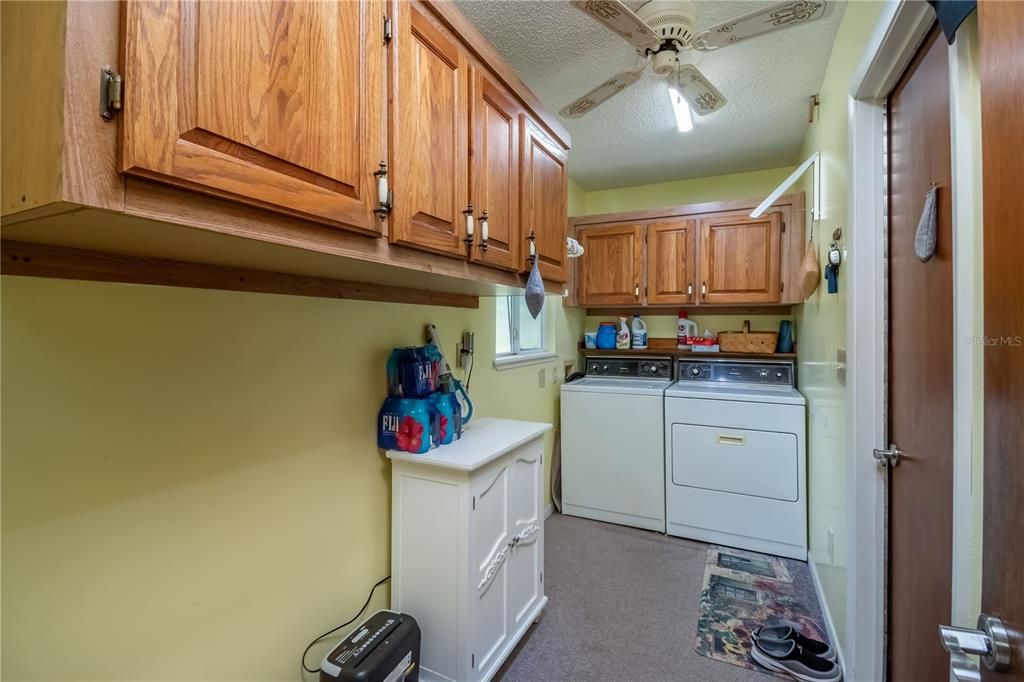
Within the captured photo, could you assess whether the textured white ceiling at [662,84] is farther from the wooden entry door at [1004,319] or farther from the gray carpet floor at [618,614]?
the gray carpet floor at [618,614]

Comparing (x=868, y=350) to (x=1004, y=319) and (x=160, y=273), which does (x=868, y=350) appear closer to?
(x=1004, y=319)

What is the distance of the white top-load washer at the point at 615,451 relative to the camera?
2.82 meters

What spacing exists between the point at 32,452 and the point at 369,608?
1.12 m

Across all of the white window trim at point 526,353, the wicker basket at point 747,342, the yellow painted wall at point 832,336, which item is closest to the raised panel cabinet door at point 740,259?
the wicker basket at point 747,342

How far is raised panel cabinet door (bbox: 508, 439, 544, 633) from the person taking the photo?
67.7 inches

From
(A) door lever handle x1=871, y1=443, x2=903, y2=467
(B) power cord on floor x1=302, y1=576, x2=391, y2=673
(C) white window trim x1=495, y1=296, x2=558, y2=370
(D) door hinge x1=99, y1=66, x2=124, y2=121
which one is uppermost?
(D) door hinge x1=99, y1=66, x2=124, y2=121

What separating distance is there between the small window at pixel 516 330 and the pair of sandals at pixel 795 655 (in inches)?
68.8

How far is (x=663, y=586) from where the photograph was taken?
223 cm

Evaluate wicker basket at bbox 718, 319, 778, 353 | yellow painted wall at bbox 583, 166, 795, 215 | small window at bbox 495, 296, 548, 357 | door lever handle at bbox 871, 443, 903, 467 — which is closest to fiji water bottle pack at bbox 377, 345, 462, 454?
small window at bbox 495, 296, 548, 357

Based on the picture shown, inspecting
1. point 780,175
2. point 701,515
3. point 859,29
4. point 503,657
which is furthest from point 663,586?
point 780,175

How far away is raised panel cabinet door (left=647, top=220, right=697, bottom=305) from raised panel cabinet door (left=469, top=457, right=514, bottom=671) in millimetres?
1933

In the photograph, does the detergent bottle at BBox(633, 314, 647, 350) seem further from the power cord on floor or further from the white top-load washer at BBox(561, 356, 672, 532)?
the power cord on floor

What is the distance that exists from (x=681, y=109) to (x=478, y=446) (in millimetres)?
1806

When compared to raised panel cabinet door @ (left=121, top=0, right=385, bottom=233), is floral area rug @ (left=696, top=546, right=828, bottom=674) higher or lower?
lower
